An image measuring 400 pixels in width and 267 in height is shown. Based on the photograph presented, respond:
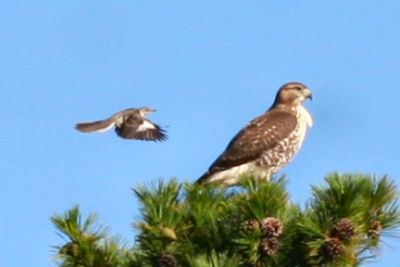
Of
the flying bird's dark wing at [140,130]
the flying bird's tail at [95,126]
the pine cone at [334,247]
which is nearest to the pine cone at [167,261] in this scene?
the pine cone at [334,247]

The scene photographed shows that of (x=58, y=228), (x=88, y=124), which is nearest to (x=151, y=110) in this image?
(x=88, y=124)

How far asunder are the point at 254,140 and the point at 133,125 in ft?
4.03

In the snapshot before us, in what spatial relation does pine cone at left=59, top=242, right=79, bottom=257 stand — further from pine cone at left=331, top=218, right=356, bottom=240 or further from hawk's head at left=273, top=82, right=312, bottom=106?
hawk's head at left=273, top=82, right=312, bottom=106

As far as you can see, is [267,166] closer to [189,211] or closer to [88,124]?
[88,124]

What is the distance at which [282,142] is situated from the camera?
1210cm

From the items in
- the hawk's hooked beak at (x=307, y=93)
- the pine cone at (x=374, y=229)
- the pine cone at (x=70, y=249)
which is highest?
the hawk's hooked beak at (x=307, y=93)

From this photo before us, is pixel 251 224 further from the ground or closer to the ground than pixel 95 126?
closer to the ground

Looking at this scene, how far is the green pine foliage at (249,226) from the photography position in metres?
7.14

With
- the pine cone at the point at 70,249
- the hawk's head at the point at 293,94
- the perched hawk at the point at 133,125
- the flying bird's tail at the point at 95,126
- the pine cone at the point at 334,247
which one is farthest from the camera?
the hawk's head at the point at 293,94

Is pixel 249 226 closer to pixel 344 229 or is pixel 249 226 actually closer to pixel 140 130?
pixel 344 229

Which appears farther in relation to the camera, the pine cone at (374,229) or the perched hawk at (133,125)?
the perched hawk at (133,125)

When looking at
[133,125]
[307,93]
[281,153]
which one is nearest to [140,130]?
[133,125]

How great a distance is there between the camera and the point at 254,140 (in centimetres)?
1227

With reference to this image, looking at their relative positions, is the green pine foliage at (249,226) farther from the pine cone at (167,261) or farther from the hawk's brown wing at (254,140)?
the hawk's brown wing at (254,140)
